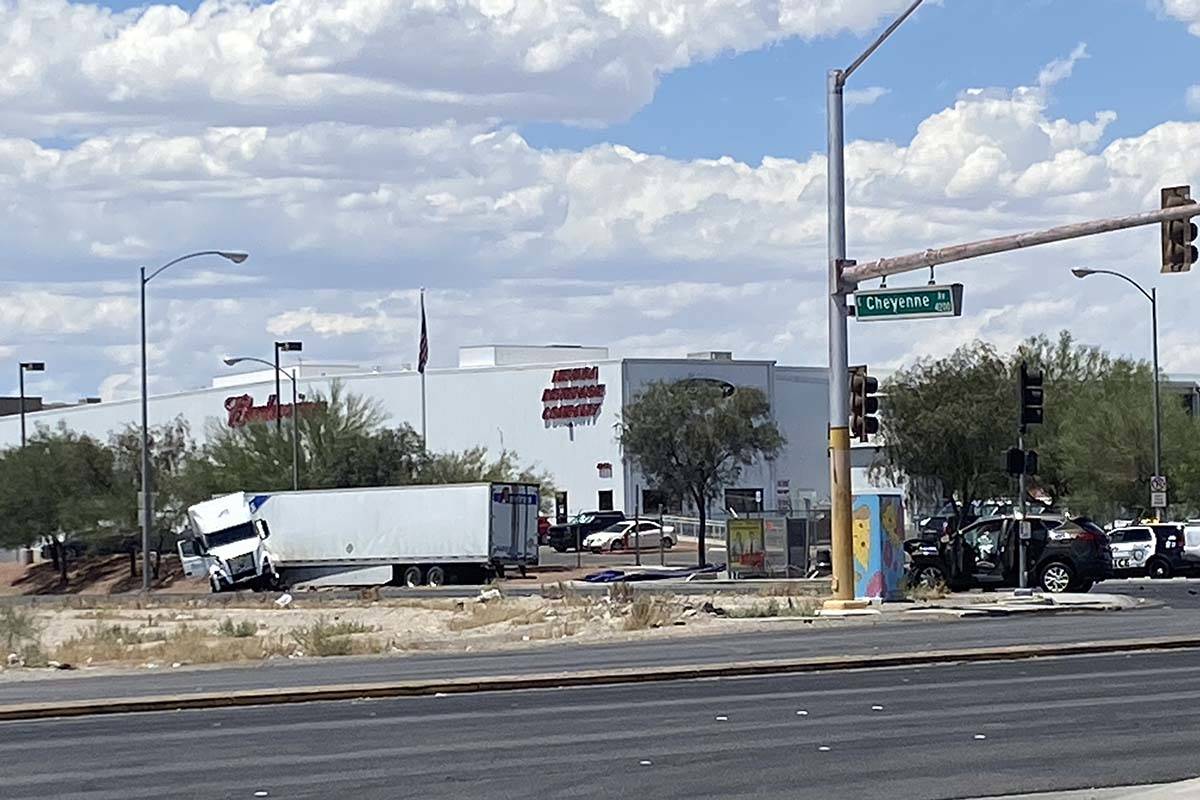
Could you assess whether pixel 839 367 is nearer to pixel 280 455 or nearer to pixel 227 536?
pixel 227 536

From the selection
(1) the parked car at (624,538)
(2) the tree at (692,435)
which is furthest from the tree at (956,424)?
(1) the parked car at (624,538)

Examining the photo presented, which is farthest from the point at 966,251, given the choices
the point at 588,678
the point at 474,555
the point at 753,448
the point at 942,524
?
the point at 753,448

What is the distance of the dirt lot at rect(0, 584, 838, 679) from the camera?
29.5 metres

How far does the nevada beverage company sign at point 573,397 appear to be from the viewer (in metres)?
98.9

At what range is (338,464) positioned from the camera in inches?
3164

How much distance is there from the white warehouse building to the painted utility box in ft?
185

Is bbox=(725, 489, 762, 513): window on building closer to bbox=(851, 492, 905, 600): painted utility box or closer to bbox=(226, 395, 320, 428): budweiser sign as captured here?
bbox=(851, 492, 905, 600): painted utility box

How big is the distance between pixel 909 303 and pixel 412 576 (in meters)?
33.0

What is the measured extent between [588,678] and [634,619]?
34.5 feet

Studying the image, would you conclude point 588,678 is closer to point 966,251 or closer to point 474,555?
point 966,251

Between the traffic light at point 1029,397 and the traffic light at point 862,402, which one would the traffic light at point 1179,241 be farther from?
the traffic light at point 1029,397

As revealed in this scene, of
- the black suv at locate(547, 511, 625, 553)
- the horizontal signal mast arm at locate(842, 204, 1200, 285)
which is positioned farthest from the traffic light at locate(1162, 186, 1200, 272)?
the black suv at locate(547, 511, 625, 553)

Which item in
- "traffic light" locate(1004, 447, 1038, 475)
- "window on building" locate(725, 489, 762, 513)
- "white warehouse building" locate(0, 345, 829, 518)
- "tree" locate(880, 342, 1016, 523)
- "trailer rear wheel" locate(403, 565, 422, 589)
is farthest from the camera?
"white warehouse building" locate(0, 345, 829, 518)

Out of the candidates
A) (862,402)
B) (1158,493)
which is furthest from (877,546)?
(1158,493)
